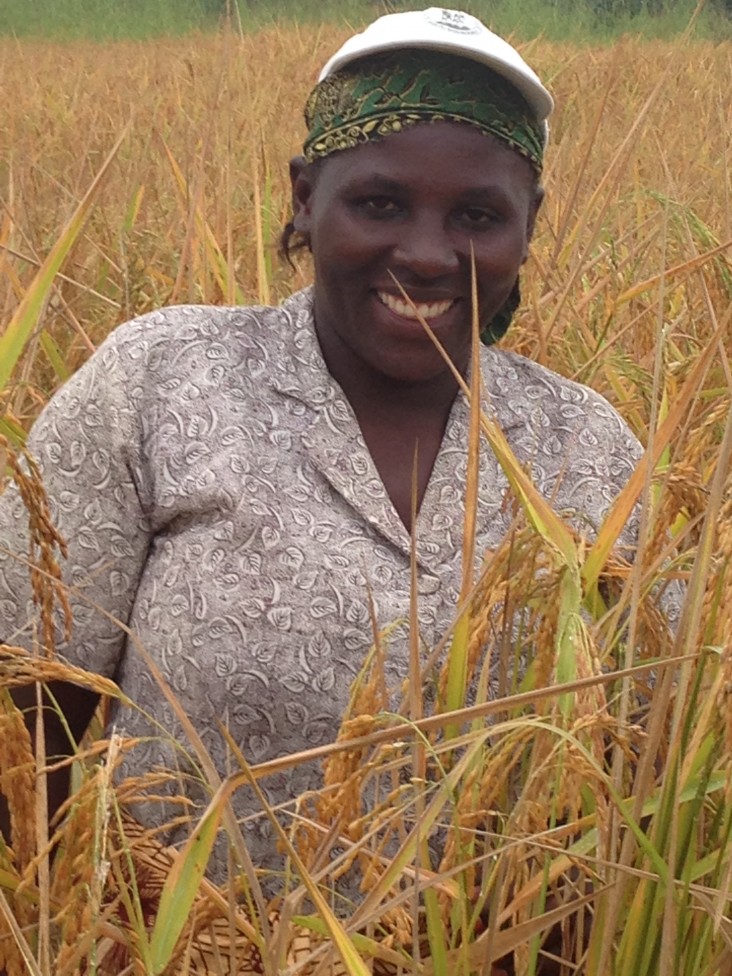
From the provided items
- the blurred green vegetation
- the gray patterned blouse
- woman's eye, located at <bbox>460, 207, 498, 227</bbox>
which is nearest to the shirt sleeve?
the gray patterned blouse

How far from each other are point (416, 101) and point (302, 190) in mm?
190

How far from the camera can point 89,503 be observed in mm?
1312

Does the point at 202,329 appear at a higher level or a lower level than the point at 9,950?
higher

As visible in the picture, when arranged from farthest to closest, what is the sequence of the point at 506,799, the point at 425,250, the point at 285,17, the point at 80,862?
the point at 285,17 < the point at 425,250 < the point at 506,799 < the point at 80,862

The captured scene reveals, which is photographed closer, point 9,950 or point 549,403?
point 9,950

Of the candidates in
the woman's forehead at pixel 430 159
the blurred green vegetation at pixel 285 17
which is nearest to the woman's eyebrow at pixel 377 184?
the woman's forehead at pixel 430 159

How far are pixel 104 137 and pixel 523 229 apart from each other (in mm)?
2362

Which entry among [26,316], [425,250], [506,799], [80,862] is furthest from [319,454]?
[80,862]

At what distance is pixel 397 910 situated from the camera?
750 mm

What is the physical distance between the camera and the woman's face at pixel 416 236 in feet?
4.25

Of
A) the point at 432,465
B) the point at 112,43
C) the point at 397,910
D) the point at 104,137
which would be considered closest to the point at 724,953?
the point at 397,910

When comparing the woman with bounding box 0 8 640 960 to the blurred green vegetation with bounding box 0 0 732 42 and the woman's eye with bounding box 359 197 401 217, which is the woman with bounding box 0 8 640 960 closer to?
the woman's eye with bounding box 359 197 401 217

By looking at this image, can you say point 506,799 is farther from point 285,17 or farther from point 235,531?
point 285,17

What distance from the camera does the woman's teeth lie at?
130 cm
